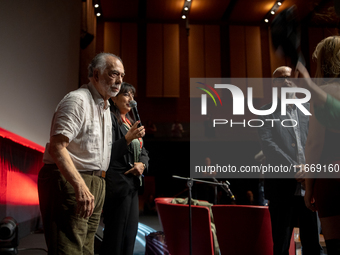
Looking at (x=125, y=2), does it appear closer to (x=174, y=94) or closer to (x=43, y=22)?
(x=174, y=94)

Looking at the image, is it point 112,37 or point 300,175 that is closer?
point 300,175

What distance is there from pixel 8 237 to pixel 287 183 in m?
1.35

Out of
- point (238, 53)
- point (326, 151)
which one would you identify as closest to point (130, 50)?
point (238, 53)

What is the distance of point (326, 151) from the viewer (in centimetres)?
99

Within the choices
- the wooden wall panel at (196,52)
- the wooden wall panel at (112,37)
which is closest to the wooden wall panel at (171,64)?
the wooden wall panel at (196,52)

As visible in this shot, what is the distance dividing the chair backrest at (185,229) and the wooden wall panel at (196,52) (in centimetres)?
672

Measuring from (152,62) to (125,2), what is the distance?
5.71 ft

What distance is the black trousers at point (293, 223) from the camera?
63.5 inches

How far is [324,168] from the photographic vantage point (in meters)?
0.94

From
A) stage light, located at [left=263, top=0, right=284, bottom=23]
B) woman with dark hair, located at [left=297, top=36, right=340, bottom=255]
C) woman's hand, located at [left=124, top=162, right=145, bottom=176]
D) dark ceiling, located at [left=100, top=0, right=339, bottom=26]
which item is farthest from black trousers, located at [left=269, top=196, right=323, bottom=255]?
stage light, located at [left=263, top=0, right=284, bottom=23]

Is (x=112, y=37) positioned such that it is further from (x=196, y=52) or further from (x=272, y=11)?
(x=272, y=11)

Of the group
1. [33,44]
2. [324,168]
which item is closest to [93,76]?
[324,168]

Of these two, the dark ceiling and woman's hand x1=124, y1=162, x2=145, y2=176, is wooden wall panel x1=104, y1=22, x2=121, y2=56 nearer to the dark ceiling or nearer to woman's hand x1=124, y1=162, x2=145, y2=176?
the dark ceiling

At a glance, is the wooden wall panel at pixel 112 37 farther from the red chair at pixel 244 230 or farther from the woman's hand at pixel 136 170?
the woman's hand at pixel 136 170
